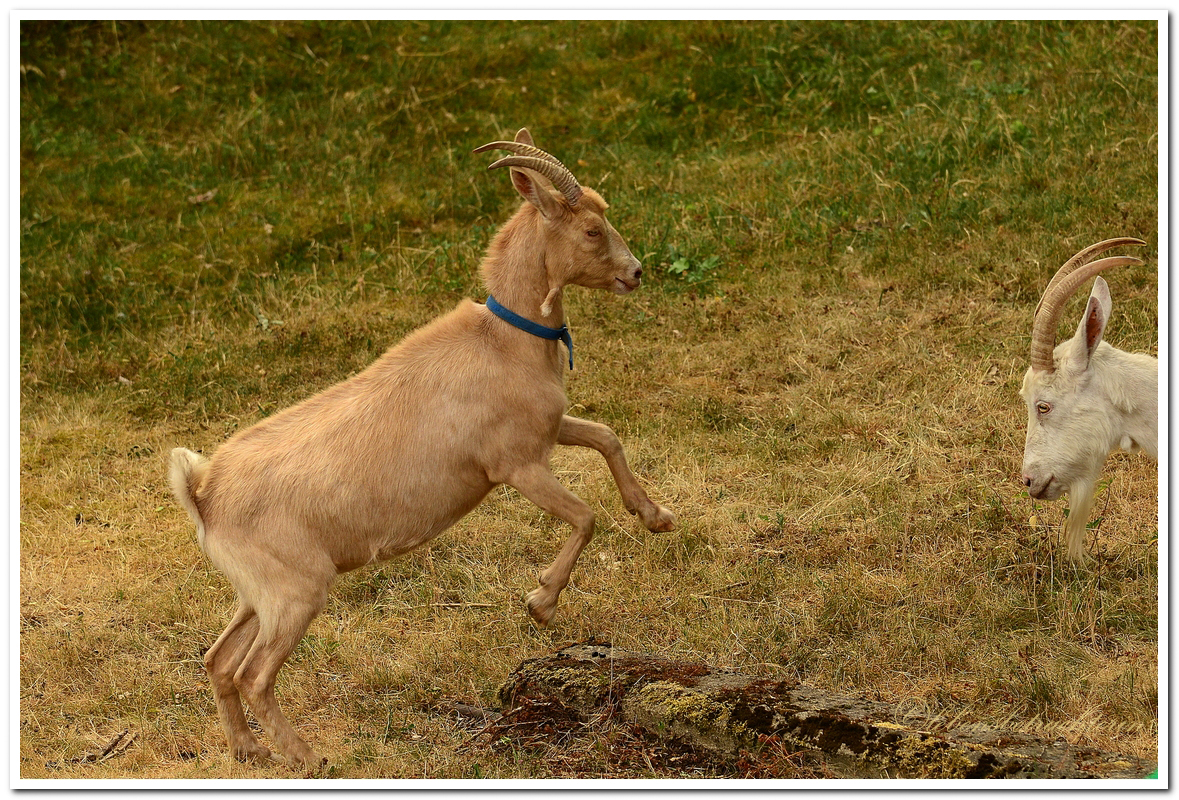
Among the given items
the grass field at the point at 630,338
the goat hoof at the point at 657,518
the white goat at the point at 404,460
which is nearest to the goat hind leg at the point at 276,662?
the white goat at the point at 404,460

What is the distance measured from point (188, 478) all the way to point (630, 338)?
4572mm

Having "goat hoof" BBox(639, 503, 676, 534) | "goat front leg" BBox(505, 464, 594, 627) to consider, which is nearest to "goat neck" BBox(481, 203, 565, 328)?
"goat front leg" BBox(505, 464, 594, 627)

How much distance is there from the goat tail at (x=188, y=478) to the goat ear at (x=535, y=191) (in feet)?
6.21

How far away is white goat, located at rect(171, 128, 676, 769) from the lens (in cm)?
502

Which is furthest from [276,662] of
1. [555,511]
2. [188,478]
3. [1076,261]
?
[1076,261]

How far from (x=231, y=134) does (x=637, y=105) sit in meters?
4.33

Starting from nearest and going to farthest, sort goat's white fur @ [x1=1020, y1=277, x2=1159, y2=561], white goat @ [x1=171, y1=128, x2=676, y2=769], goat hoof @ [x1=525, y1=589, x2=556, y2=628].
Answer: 1. white goat @ [x1=171, y1=128, x2=676, y2=769]
2. goat's white fur @ [x1=1020, y1=277, x2=1159, y2=561]
3. goat hoof @ [x1=525, y1=589, x2=556, y2=628]

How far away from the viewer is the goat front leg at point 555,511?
205 inches

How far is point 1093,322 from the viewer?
509cm

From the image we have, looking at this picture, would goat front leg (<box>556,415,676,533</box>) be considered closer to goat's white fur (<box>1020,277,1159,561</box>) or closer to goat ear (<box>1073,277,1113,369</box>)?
goat's white fur (<box>1020,277,1159,561</box>)

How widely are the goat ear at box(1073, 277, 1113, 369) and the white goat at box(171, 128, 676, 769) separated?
201cm

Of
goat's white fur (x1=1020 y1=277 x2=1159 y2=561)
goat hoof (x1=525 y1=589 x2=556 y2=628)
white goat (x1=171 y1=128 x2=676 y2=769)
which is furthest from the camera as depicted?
goat hoof (x1=525 y1=589 x2=556 y2=628)

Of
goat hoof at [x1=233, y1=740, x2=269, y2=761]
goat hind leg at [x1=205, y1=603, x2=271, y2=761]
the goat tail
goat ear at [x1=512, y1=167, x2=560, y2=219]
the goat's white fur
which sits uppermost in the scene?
goat ear at [x1=512, y1=167, x2=560, y2=219]
